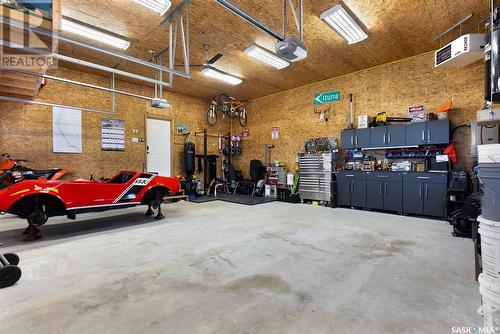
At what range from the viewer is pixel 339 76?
678cm

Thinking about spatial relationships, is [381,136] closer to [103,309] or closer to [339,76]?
[339,76]

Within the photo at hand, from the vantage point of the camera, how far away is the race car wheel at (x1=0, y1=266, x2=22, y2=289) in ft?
6.90

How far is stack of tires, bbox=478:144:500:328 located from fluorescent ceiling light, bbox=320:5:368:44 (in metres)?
3.15

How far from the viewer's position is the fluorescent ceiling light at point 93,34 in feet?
12.8

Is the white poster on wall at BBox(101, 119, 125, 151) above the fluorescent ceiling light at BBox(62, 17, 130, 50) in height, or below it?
below

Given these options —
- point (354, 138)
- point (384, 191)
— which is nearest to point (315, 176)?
point (354, 138)

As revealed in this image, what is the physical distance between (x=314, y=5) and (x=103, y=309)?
4.52m

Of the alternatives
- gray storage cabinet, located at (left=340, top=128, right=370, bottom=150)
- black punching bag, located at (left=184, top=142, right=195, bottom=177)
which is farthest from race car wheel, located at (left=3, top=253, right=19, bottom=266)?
gray storage cabinet, located at (left=340, top=128, right=370, bottom=150)

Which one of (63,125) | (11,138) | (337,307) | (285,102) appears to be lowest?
(337,307)

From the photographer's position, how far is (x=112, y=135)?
6.82 meters

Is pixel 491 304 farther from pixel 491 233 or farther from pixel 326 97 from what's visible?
pixel 326 97

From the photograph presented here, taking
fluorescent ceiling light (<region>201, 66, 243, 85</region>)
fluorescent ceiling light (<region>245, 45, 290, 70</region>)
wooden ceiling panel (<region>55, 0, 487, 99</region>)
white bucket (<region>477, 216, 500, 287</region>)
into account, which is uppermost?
wooden ceiling panel (<region>55, 0, 487, 99</region>)

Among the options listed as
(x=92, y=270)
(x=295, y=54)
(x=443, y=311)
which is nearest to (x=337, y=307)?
(x=443, y=311)

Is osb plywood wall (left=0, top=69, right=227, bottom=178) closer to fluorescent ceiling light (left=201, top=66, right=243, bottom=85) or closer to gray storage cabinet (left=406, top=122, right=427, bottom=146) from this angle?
fluorescent ceiling light (left=201, top=66, right=243, bottom=85)
